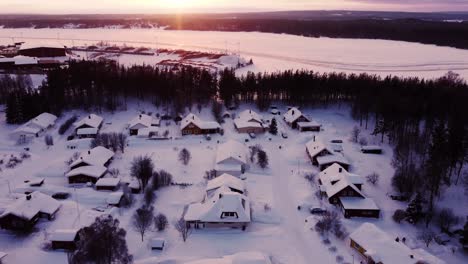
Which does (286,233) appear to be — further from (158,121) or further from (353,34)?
(353,34)

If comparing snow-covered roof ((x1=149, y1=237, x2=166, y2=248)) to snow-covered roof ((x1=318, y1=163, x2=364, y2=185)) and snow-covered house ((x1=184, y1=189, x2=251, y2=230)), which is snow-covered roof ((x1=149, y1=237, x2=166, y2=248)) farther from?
snow-covered roof ((x1=318, y1=163, x2=364, y2=185))

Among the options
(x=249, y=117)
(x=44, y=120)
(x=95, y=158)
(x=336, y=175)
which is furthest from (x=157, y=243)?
(x=44, y=120)

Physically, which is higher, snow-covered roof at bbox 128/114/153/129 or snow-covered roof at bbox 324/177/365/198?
snow-covered roof at bbox 128/114/153/129

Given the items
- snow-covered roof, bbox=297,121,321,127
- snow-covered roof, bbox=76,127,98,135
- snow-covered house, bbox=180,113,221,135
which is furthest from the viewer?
snow-covered roof, bbox=297,121,321,127

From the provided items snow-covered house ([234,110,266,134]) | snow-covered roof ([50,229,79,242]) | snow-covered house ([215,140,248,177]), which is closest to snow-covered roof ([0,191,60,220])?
snow-covered roof ([50,229,79,242])

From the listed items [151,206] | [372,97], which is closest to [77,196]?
[151,206]

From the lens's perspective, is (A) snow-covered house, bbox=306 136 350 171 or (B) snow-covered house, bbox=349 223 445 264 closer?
(B) snow-covered house, bbox=349 223 445 264
